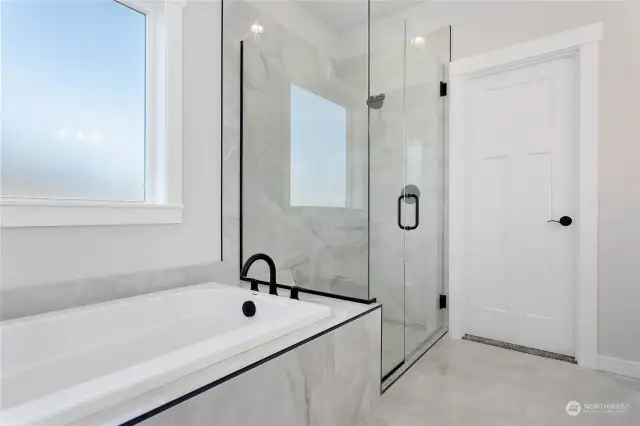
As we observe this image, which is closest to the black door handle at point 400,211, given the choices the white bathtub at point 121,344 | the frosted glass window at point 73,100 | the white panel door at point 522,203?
the white panel door at point 522,203

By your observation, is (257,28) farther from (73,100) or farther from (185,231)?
(185,231)

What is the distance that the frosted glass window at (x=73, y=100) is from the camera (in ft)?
4.80

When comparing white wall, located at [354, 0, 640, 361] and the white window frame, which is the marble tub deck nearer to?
the white window frame

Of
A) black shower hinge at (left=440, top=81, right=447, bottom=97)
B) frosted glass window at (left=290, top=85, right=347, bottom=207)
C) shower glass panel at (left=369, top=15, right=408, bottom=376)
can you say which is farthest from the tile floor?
black shower hinge at (left=440, top=81, right=447, bottom=97)

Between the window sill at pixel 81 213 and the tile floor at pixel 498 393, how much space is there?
144 centimetres

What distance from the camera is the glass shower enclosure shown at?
2328mm

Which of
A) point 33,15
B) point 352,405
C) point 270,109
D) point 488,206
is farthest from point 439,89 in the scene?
point 33,15

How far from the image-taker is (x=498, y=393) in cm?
186

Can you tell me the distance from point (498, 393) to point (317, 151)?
6.26 feet

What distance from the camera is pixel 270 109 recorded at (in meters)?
2.45

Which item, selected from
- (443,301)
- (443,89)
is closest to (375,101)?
(443,89)

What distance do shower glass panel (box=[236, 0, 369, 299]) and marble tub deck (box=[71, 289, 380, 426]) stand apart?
73cm

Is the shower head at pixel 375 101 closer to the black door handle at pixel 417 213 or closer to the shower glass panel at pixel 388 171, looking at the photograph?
the shower glass panel at pixel 388 171

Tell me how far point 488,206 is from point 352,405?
1839 mm
